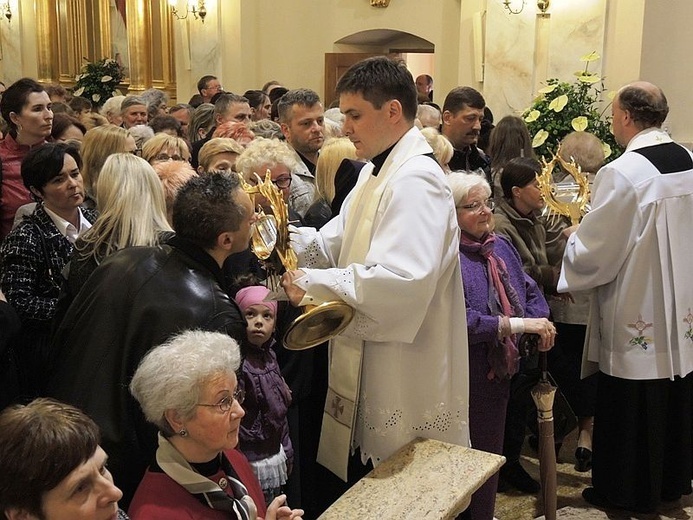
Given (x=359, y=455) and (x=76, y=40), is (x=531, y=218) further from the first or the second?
(x=76, y=40)

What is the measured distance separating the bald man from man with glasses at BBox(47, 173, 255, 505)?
2.05 meters

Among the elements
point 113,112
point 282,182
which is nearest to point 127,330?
point 282,182

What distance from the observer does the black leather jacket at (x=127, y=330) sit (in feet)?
8.37

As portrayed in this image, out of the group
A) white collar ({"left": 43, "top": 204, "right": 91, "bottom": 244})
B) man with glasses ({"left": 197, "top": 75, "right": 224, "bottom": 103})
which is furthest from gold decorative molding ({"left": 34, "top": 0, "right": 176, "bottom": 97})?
white collar ({"left": 43, "top": 204, "right": 91, "bottom": 244})

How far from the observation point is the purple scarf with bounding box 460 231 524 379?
3578 mm

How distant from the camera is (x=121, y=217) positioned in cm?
306

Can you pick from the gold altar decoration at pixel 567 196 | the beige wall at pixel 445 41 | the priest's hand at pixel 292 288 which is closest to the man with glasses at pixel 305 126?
the gold altar decoration at pixel 567 196

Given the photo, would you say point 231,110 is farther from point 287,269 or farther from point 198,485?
point 198,485

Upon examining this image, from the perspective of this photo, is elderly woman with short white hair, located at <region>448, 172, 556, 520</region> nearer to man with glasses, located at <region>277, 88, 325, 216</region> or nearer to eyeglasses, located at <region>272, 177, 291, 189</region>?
eyeglasses, located at <region>272, 177, 291, 189</region>

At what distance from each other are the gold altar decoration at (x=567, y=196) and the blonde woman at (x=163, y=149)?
1895mm

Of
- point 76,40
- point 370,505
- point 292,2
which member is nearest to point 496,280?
point 370,505

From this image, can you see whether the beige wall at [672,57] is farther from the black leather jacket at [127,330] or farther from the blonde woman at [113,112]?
the black leather jacket at [127,330]

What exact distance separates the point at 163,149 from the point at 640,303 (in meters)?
2.55

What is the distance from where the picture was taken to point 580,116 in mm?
6973
